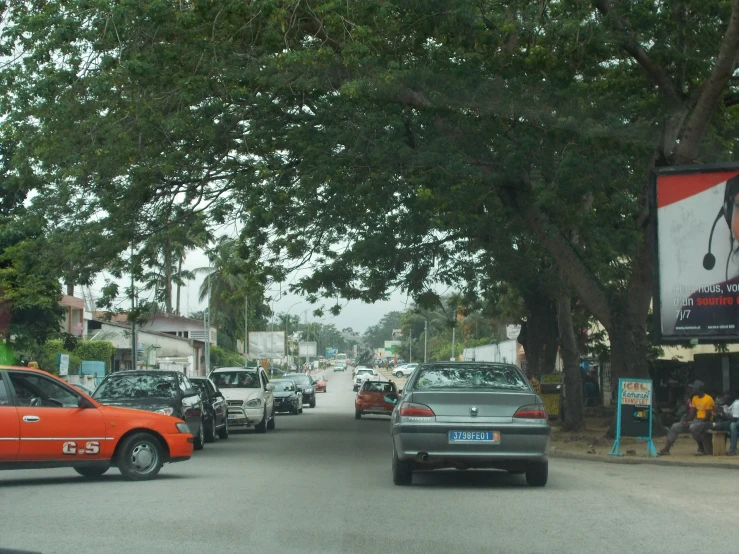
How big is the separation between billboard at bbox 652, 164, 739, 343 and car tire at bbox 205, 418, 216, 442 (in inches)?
379

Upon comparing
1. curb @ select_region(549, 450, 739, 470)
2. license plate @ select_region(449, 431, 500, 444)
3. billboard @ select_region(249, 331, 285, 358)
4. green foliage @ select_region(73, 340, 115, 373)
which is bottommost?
curb @ select_region(549, 450, 739, 470)

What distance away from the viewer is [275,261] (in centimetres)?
2348

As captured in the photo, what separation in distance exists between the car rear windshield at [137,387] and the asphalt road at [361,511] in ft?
7.40

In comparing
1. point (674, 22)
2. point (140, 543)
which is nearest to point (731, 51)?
point (674, 22)

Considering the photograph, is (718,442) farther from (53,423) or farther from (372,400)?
(372,400)

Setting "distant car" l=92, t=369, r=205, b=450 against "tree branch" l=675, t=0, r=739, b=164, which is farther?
"distant car" l=92, t=369, r=205, b=450

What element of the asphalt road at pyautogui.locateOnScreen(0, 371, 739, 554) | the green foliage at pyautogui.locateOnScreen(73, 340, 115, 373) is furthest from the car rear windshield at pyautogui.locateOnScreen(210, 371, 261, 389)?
the green foliage at pyautogui.locateOnScreen(73, 340, 115, 373)

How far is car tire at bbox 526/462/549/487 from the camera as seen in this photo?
38.9 feet

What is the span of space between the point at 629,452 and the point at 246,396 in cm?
1073

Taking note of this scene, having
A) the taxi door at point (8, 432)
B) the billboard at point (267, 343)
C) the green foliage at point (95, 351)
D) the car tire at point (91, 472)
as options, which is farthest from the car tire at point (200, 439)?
the billboard at point (267, 343)

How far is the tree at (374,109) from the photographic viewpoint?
1483cm

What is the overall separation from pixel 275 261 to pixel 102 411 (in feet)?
37.2

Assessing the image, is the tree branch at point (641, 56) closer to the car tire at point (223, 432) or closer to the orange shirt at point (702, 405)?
the orange shirt at point (702, 405)

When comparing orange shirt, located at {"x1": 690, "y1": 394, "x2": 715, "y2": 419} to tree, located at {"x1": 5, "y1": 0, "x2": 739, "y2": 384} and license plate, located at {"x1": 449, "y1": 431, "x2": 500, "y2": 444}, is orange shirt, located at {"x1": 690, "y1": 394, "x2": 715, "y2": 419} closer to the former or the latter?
tree, located at {"x1": 5, "y1": 0, "x2": 739, "y2": 384}
